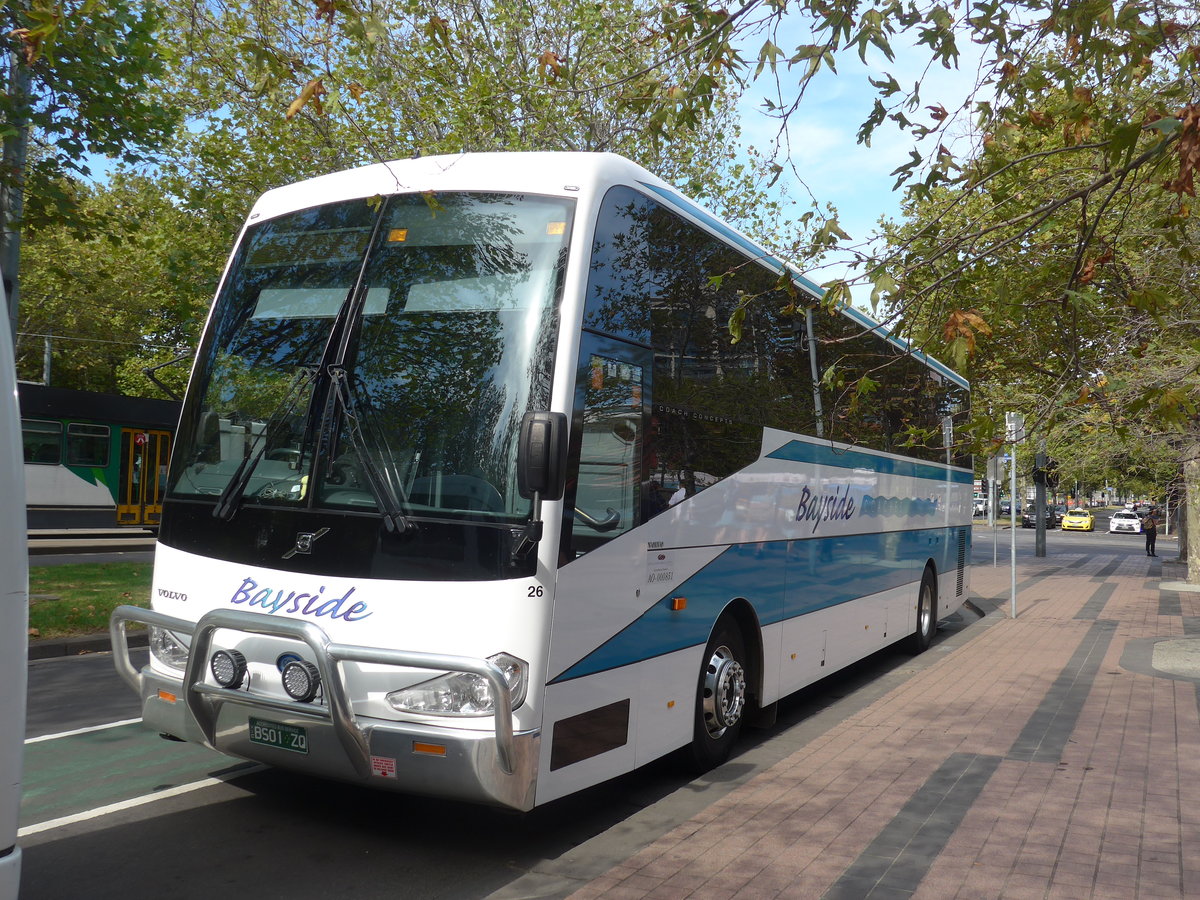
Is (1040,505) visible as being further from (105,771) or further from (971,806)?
(105,771)

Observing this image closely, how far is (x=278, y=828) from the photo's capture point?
5.53 metres

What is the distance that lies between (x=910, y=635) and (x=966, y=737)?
5107 millimetres

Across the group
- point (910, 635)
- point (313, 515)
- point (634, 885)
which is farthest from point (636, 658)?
point (910, 635)

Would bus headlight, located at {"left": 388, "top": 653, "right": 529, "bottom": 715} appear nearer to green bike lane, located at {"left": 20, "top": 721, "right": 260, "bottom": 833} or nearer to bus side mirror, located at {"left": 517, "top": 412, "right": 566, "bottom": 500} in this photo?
bus side mirror, located at {"left": 517, "top": 412, "right": 566, "bottom": 500}

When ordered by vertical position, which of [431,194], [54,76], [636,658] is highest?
[54,76]

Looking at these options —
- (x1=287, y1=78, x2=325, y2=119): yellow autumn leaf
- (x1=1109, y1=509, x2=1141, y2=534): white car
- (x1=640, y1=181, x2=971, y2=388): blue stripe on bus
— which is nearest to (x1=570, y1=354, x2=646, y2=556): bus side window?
(x1=640, y1=181, x2=971, y2=388): blue stripe on bus

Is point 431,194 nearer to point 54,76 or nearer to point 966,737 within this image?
point 966,737

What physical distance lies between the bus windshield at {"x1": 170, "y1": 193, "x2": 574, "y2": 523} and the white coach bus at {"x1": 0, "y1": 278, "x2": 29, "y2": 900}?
206 cm

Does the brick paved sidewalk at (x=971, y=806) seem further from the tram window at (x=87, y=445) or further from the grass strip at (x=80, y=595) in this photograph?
the tram window at (x=87, y=445)

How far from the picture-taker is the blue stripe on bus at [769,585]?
5.88 metres

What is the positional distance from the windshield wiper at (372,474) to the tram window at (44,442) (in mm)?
24223

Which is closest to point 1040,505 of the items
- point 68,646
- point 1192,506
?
point 1192,506

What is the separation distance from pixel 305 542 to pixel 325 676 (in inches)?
30.8

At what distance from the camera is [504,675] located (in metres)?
4.60
